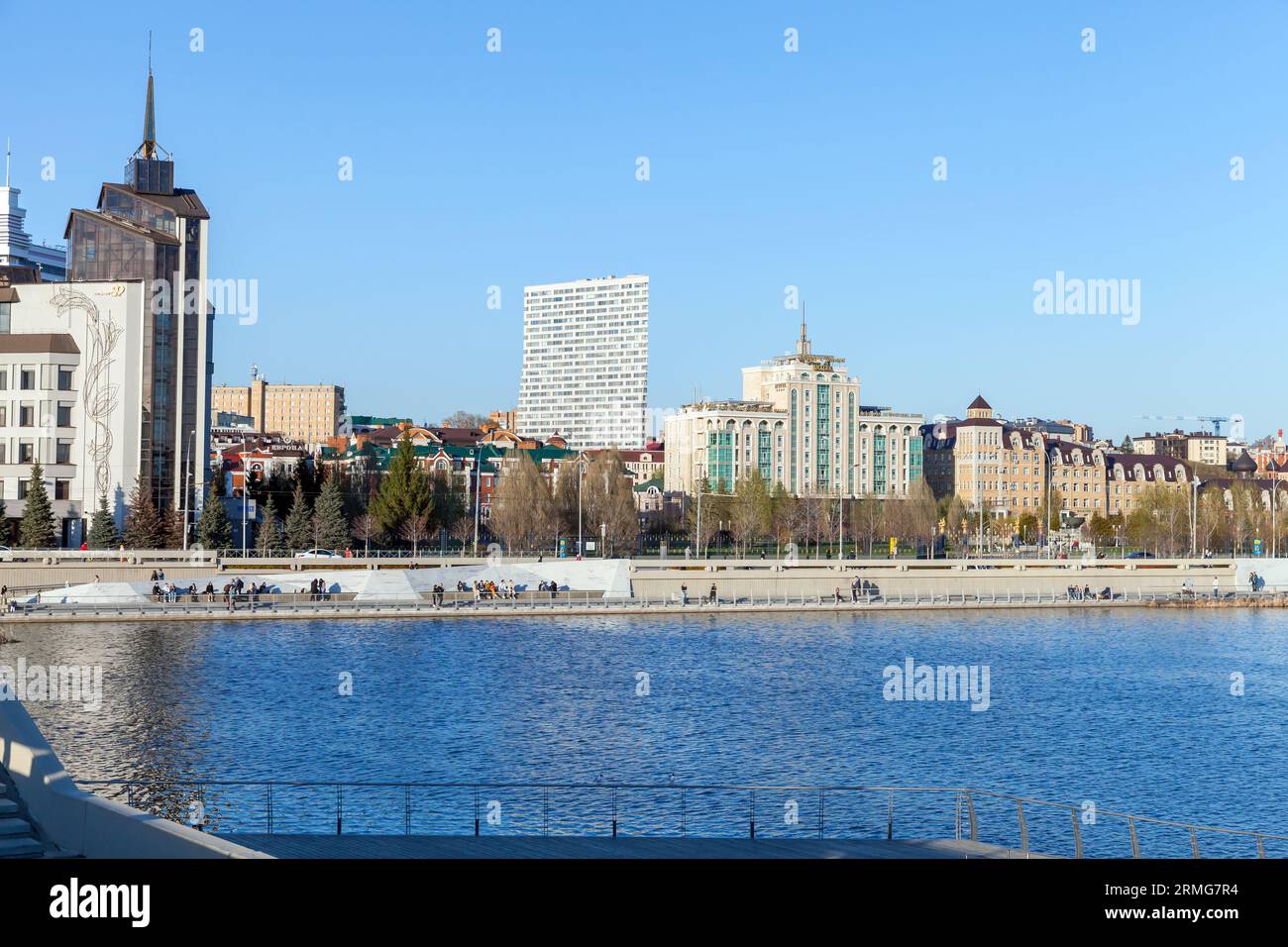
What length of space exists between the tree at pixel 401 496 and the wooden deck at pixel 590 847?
53.7 m

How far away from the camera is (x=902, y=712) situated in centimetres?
3394

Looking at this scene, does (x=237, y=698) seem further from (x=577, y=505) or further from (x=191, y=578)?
(x=577, y=505)

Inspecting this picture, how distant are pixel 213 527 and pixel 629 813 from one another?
43591 mm

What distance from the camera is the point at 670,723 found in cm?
3175

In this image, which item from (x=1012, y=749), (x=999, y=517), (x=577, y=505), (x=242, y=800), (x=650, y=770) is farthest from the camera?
(x=999, y=517)

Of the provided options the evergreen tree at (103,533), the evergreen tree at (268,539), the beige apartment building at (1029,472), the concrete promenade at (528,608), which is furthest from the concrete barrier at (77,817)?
the beige apartment building at (1029,472)

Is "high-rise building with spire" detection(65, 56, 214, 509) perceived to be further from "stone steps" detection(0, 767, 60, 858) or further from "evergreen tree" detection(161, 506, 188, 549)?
"stone steps" detection(0, 767, 60, 858)

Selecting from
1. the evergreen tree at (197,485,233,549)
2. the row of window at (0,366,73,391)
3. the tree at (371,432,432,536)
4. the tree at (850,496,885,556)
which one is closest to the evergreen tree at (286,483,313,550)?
the evergreen tree at (197,485,233,549)

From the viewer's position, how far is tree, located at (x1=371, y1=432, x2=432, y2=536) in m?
70.7

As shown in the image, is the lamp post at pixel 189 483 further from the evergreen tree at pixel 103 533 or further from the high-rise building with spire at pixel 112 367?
the evergreen tree at pixel 103 533

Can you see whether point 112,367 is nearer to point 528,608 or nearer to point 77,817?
point 528,608

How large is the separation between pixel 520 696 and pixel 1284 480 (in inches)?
4865
